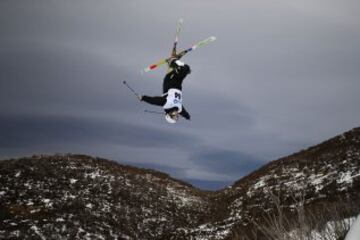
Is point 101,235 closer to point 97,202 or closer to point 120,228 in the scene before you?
point 120,228

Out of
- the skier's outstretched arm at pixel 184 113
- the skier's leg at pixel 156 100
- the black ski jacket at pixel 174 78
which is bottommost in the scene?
the skier's outstretched arm at pixel 184 113

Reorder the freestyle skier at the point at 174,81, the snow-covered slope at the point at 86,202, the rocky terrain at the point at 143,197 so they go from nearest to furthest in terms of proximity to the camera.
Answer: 1. the freestyle skier at the point at 174,81
2. the snow-covered slope at the point at 86,202
3. the rocky terrain at the point at 143,197

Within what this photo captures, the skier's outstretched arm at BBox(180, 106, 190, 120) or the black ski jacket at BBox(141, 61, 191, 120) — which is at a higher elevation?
the black ski jacket at BBox(141, 61, 191, 120)

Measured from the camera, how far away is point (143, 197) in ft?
78.5

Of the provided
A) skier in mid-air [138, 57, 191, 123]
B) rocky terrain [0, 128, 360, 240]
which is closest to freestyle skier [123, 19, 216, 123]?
skier in mid-air [138, 57, 191, 123]

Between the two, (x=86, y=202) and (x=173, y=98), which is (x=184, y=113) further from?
(x=86, y=202)

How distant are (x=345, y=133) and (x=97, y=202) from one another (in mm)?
16517

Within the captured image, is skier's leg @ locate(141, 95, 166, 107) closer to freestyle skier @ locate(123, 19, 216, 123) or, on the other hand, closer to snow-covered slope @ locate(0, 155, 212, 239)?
freestyle skier @ locate(123, 19, 216, 123)

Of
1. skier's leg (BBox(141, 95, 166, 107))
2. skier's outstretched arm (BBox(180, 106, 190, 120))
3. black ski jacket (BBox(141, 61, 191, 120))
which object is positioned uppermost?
black ski jacket (BBox(141, 61, 191, 120))

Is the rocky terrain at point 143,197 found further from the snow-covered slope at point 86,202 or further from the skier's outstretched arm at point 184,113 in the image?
the skier's outstretched arm at point 184,113

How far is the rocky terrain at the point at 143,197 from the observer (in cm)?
1856

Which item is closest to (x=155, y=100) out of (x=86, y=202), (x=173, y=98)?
(x=173, y=98)

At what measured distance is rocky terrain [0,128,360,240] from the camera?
18562mm

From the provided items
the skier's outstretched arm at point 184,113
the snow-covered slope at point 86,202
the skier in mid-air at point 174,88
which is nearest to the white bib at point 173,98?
the skier in mid-air at point 174,88
